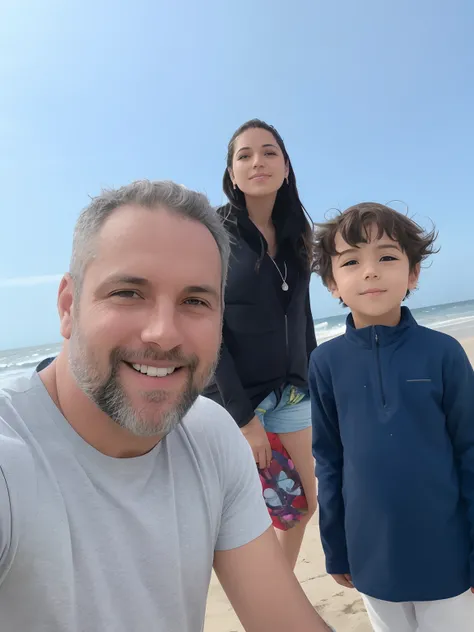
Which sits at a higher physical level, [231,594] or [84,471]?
[84,471]

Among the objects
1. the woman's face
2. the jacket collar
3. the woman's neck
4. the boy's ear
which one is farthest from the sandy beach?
the woman's face

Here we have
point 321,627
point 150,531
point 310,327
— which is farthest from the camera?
point 310,327

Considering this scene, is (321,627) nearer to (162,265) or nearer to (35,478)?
(35,478)

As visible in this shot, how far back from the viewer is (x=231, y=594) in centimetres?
127

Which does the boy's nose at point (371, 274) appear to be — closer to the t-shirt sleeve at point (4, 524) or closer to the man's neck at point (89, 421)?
the man's neck at point (89, 421)

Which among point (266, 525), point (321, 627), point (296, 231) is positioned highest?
point (296, 231)

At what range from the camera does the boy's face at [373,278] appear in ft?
5.75

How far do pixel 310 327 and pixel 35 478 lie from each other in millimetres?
1986

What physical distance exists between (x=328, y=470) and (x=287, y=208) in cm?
152

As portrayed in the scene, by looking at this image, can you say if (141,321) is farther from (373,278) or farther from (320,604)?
(320,604)

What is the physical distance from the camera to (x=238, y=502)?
1293mm

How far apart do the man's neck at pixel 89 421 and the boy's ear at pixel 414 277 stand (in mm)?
1367

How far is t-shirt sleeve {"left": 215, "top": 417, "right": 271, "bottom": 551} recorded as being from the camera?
49.7 inches

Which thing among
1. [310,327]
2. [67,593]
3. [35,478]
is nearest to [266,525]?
[67,593]
